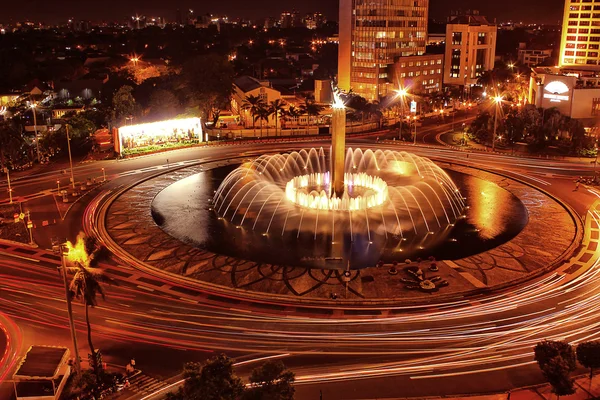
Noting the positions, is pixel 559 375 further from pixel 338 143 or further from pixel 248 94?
pixel 248 94

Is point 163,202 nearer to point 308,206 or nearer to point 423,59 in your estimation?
point 308,206

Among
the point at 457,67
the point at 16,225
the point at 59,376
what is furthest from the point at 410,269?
the point at 457,67

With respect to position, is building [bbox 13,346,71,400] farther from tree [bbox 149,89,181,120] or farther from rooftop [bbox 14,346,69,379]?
tree [bbox 149,89,181,120]

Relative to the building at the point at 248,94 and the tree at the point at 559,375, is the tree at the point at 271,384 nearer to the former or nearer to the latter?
the tree at the point at 559,375

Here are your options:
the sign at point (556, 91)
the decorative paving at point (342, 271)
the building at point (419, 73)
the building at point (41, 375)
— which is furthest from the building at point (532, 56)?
the building at point (41, 375)

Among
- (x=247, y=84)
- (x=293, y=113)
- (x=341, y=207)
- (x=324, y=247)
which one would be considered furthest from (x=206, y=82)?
(x=324, y=247)

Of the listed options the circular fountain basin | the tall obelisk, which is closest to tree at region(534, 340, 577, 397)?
the circular fountain basin
